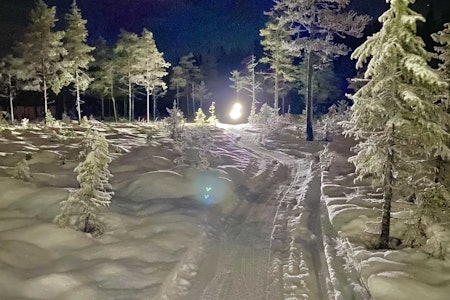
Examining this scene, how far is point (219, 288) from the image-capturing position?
329 inches

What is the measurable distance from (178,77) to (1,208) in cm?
5391

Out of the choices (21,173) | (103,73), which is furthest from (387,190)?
(103,73)

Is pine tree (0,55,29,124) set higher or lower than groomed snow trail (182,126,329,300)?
higher

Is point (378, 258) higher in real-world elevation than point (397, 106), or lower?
lower

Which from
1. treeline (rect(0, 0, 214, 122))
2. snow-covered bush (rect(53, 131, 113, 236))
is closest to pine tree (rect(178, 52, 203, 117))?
treeline (rect(0, 0, 214, 122))

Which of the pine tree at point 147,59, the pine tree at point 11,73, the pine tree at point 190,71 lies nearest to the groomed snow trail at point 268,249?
the pine tree at point 11,73

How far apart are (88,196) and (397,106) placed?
798cm

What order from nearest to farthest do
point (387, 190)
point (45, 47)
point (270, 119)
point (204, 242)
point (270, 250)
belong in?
point (387, 190) → point (270, 250) → point (204, 242) → point (45, 47) → point (270, 119)

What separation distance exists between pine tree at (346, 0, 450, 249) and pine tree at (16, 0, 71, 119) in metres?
29.2

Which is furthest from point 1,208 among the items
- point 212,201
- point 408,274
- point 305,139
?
point 305,139

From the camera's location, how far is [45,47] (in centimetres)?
3278

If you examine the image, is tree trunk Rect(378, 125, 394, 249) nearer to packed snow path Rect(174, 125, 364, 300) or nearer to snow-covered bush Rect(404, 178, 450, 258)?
snow-covered bush Rect(404, 178, 450, 258)

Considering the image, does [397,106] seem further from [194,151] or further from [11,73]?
[11,73]

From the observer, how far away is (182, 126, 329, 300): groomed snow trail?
27.2 feet
